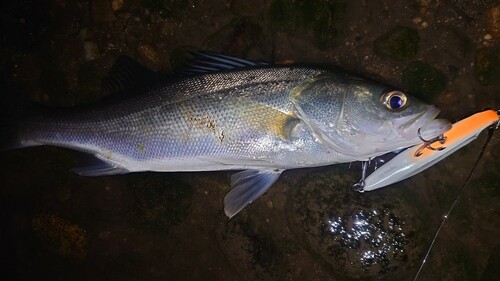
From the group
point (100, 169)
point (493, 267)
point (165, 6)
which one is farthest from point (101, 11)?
point (493, 267)

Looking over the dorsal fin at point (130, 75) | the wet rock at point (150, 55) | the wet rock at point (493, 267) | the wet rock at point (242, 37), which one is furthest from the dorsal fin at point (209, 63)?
the wet rock at point (493, 267)

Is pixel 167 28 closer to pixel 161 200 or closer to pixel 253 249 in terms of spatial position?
pixel 161 200

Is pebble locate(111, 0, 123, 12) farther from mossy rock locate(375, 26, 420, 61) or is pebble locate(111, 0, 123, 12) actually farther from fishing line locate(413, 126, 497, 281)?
fishing line locate(413, 126, 497, 281)

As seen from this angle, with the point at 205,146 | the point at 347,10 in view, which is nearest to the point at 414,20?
the point at 347,10

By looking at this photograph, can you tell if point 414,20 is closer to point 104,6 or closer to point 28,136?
point 104,6

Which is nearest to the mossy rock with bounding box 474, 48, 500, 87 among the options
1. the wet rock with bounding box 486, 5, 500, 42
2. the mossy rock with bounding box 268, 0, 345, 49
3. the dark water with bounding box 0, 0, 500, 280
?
the dark water with bounding box 0, 0, 500, 280

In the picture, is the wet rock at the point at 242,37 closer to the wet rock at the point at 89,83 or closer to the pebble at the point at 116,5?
the pebble at the point at 116,5
